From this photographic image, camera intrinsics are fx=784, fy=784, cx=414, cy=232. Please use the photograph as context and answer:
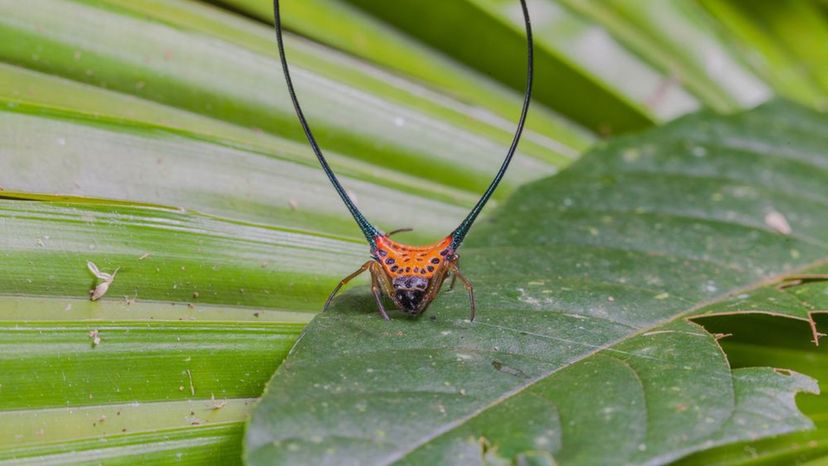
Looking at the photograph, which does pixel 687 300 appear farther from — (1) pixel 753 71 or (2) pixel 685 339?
(1) pixel 753 71

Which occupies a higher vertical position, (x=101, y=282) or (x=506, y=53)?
(x=506, y=53)

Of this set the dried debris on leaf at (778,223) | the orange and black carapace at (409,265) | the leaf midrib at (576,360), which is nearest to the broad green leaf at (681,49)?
the dried debris on leaf at (778,223)

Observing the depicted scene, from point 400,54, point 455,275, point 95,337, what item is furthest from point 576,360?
point 400,54

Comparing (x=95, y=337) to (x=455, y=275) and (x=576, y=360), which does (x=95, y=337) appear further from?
(x=576, y=360)

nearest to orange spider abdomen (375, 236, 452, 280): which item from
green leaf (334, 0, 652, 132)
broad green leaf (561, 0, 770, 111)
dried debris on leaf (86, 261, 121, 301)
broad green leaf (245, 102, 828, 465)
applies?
broad green leaf (245, 102, 828, 465)

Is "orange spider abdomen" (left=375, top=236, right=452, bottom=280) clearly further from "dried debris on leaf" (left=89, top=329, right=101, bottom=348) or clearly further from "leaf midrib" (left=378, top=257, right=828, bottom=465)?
"dried debris on leaf" (left=89, top=329, right=101, bottom=348)

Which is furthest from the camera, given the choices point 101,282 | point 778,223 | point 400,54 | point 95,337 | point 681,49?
point 681,49

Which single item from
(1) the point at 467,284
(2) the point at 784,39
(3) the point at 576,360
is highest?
(2) the point at 784,39

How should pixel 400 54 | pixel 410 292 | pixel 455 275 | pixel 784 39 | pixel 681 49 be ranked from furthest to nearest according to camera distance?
pixel 784 39
pixel 681 49
pixel 400 54
pixel 455 275
pixel 410 292

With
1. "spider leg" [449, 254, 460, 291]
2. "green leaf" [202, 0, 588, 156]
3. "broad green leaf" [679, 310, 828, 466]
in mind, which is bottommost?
"broad green leaf" [679, 310, 828, 466]
